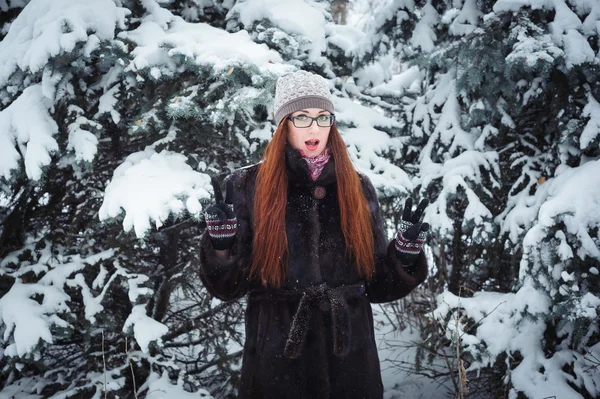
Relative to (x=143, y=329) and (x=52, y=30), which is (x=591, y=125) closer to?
(x=143, y=329)

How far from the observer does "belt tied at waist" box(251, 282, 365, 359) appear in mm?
1858

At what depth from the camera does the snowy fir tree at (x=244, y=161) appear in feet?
9.27

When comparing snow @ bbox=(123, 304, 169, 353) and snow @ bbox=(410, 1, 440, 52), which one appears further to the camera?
snow @ bbox=(410, 1, 440, 52)

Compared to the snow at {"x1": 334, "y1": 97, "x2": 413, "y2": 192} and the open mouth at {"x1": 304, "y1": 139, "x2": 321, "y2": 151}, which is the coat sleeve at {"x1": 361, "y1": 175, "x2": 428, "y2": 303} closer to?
the open mouth at {"x1": 304, "y1": 139, "x2": 321, "y2": 151}

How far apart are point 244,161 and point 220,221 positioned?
222 centimetres

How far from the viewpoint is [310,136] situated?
2.04m

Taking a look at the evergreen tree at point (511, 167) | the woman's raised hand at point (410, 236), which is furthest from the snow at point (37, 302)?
the evergreen tree at point (511, 167)

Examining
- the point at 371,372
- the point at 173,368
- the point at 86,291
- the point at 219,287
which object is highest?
the point at 219,287

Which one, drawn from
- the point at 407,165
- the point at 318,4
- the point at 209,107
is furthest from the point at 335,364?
the point at 318,4

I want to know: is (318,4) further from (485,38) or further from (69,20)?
(69,20)

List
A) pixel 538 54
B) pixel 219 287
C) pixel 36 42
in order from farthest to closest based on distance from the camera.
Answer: pixel 538 54
pixel 36 42
pixel 219 287

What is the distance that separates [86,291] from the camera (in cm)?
332

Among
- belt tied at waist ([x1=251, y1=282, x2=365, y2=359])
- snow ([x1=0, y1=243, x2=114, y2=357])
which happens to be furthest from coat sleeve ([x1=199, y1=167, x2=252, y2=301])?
snow ([x1=0, y1=243, x2=114, y2=357])

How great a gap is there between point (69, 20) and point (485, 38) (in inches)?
135
